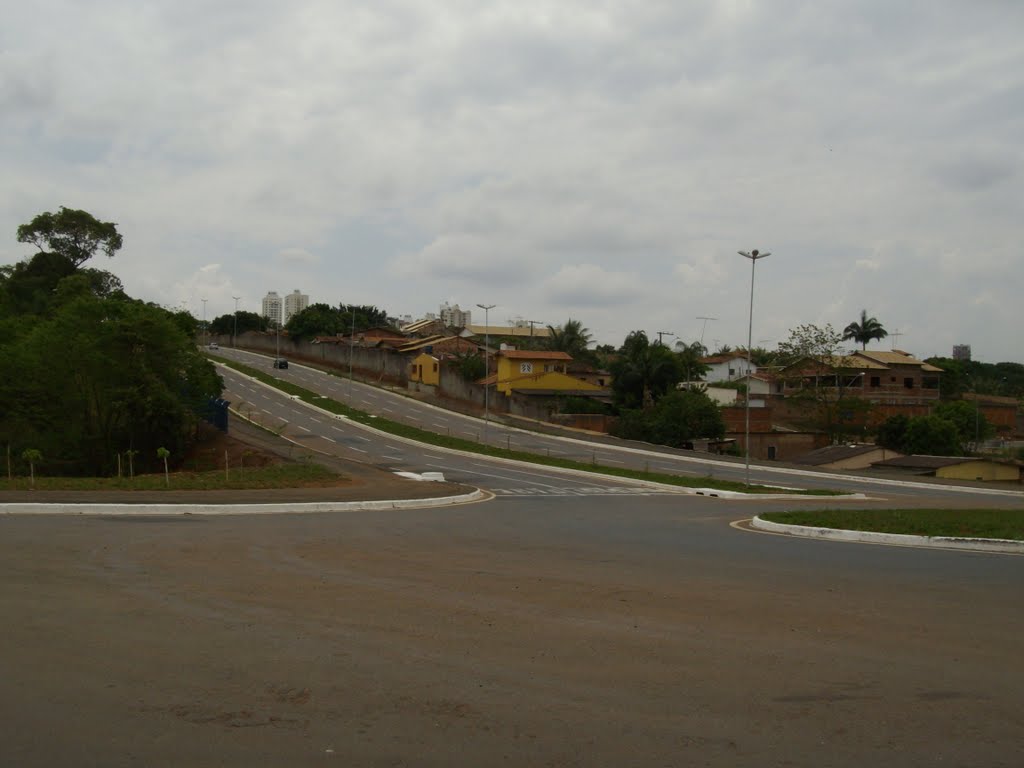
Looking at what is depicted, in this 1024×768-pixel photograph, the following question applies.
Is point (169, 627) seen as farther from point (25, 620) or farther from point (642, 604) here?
point (642, 604)

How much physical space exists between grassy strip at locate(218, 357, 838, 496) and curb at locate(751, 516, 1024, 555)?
17576 millimetres

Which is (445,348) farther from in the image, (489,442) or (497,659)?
(497,659)

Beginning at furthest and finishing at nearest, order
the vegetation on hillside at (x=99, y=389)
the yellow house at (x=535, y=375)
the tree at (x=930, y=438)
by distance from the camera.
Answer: the yellow house at (x=535, y=375) → the tree at (x=930, y=438) → the vegetation on hillside at (x=99, y=389)

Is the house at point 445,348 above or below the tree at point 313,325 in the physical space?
below

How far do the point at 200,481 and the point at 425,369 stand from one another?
2581 inches

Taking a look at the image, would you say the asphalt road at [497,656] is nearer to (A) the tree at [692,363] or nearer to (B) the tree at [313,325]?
(A) the tree at [692,363]

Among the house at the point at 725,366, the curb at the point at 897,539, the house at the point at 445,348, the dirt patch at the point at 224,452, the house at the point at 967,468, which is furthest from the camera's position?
the house at the point at 725,366

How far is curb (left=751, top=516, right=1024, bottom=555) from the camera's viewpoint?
15602mm

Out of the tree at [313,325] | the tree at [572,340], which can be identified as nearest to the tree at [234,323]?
the tree at [313,325]

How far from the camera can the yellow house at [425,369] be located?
89688 millimetres

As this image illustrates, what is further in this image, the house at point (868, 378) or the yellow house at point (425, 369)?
the yellow house at point (425, 369)

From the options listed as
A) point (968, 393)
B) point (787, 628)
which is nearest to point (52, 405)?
point (787, 628)

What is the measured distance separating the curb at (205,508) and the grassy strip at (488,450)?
1717cm

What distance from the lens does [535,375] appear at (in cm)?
8538
